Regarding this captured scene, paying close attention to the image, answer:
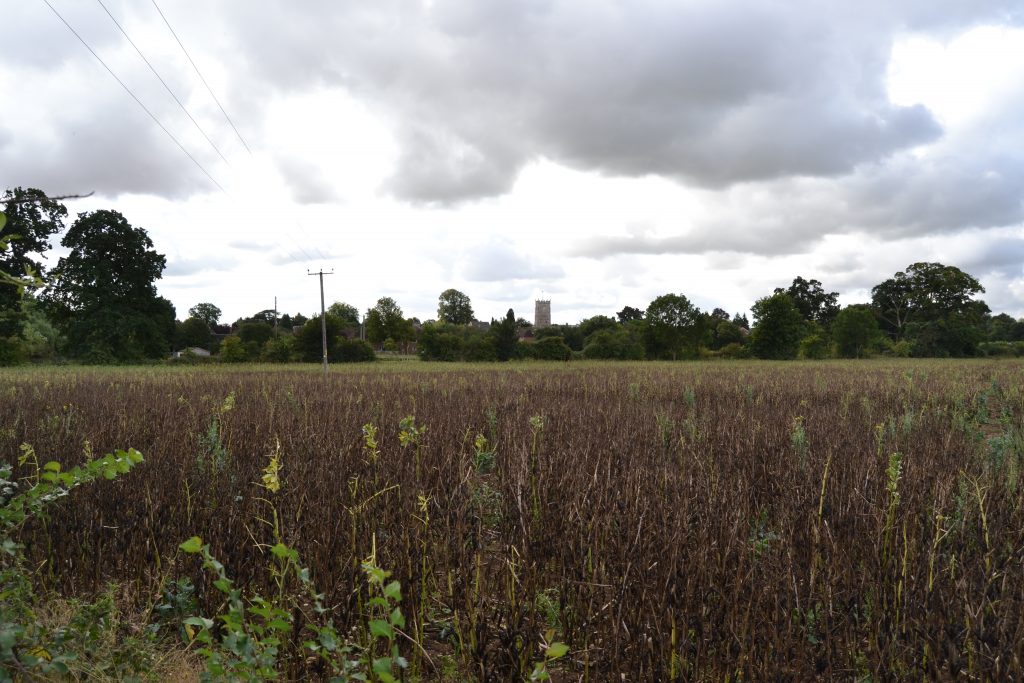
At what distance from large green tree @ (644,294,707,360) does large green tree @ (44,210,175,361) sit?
40083 mm

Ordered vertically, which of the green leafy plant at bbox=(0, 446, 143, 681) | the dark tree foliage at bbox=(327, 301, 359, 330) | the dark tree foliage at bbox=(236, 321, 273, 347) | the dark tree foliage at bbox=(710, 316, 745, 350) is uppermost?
the dark tree foliage at bbox=(327, 301, 359, 330)

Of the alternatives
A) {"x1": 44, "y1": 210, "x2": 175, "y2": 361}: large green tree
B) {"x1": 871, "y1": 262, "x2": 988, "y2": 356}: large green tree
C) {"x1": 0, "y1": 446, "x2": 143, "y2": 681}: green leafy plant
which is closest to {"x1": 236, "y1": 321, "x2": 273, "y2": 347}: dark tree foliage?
{"x1": 44, "y1": 210, "x2": 175, "y2": 361}: large green tree

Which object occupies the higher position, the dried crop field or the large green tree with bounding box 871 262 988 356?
the large green tree with bounding box 871 262 988 356

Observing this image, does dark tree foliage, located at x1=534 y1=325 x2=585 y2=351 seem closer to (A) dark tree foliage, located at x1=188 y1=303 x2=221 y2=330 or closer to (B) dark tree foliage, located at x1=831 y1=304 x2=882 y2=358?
(B) dark tree foliage, located at x1=831 y1=304 x2=882 y2=358

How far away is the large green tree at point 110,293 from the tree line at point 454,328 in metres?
0.07

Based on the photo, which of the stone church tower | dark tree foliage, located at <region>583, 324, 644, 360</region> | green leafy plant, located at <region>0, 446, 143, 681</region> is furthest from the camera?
the stone church tower

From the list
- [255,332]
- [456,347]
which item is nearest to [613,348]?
[456,347]

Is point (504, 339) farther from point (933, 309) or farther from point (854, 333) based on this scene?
point (933, 309)

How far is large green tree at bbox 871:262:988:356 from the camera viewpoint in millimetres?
61188

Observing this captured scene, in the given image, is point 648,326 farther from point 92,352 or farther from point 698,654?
point 698,654

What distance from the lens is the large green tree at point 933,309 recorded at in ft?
201

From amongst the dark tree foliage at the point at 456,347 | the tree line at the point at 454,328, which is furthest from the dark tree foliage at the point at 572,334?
the dark tree foliage at the point at 456,347

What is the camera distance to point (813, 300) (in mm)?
86688

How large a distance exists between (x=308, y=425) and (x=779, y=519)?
5.37 m
